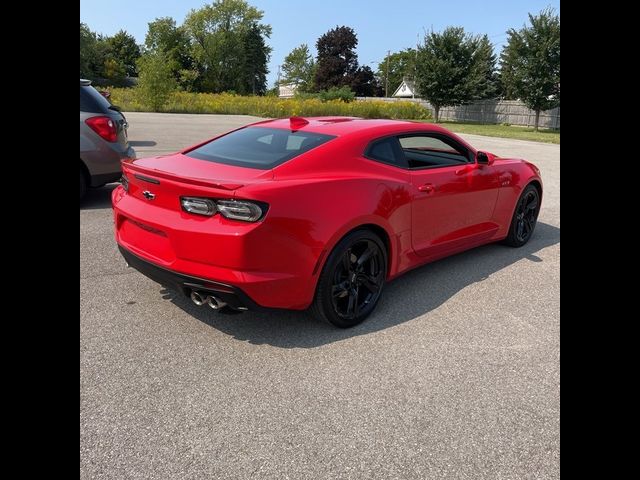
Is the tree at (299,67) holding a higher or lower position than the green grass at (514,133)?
higher

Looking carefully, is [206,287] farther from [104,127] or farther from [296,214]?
[104,127]

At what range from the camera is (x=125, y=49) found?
81.2m

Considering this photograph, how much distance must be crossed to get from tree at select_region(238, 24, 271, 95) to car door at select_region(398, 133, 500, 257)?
7914 centimetres

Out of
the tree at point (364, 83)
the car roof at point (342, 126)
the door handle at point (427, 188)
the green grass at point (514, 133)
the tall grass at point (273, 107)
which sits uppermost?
the tree at point (364, 83)

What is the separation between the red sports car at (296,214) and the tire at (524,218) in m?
1.08

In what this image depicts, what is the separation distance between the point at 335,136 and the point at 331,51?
82101mm

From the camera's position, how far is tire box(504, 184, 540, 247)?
5.20m

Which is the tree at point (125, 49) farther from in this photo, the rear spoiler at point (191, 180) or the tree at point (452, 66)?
the rear spoiler at point (191, 180)

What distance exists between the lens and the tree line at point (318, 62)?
3338 centimetres

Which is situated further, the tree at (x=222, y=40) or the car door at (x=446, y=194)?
the tree at (x=222, y=40)

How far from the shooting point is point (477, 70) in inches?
1473

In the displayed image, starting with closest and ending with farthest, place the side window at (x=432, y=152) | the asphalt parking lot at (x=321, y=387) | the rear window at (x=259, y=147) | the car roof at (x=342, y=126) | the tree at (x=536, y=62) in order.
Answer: the asphalt parking lot at (x=321, y=387) < the rear window at (x=259, y=147) < the car roof at (x=342, y=126) < the side window at (x=432, y=152) < the tree at (x=536, y=62)

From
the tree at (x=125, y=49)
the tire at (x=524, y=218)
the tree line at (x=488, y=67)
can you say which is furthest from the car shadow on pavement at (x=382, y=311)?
the tree at (x=125, y=49)
